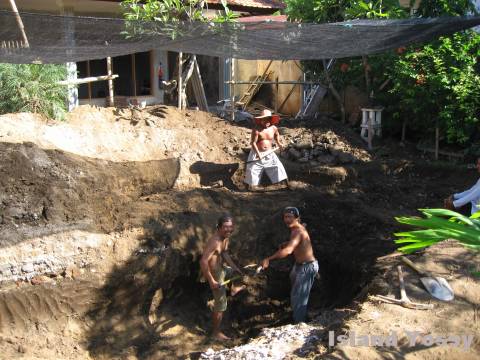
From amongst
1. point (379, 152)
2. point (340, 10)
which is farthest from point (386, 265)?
point (340, 10)

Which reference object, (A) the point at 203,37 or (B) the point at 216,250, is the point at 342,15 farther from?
(B) the point at 216,250

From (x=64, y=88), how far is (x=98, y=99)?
3.84 metres

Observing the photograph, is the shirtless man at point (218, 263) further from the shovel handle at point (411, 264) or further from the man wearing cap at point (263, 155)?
the man wearing cap at point (263, 155)

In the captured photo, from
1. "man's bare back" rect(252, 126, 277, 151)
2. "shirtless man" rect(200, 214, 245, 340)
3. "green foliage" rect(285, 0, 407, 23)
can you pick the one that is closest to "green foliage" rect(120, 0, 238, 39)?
"man's bare back" rect(252, 126, 277, 151)

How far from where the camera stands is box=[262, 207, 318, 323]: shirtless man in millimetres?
6617

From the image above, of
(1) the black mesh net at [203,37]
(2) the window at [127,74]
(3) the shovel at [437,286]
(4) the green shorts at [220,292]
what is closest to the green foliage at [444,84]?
(1) the black mesh net at [203,37]

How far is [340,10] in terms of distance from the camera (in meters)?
13.5

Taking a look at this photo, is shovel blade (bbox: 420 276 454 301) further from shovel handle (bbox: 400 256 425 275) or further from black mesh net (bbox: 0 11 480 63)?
black mesh net (bbox: 0 11 480 63)

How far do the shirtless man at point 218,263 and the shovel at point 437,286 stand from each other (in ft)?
7.65

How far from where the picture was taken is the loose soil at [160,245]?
6.28 m

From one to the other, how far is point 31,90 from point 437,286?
7.40 m

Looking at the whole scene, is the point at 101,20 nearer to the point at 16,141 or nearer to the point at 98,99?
the point at 16,141

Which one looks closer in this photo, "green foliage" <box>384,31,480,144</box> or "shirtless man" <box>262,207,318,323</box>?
"shirtless man" <box>262,207,318,323</box>

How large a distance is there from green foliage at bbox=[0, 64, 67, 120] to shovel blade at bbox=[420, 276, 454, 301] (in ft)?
22.9
